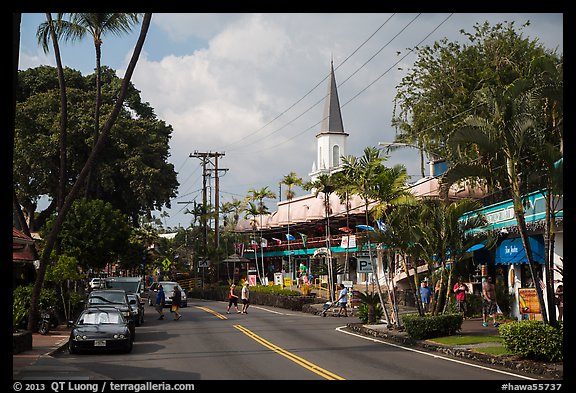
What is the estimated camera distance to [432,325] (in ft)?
78.4

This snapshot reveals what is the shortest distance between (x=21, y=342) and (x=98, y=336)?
2.14 m

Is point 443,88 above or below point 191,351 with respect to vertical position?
above

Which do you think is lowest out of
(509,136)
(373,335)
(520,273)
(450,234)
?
(373,335)

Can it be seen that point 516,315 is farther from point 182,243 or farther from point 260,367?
point 182,243

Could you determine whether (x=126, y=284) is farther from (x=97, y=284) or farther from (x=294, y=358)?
(x=294, y=358)


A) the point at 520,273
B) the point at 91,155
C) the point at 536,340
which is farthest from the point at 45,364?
the point at 520,273

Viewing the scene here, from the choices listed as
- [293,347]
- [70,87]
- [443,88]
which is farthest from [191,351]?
[70,87]

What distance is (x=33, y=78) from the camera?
180ft

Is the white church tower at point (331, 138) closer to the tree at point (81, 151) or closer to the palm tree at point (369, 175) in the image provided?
the tree at point (81, 151)

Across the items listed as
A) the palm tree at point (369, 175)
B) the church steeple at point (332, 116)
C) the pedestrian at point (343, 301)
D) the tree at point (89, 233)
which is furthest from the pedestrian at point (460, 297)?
the church steeple at point (332, 116)

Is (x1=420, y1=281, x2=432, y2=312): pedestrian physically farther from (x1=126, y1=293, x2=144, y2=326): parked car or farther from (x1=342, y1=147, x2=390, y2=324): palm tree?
(x1=126, y1=293, x2=144, y2=326): parked car

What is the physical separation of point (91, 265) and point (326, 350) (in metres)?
22.7

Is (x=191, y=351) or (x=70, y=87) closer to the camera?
(x=191, y=351)
